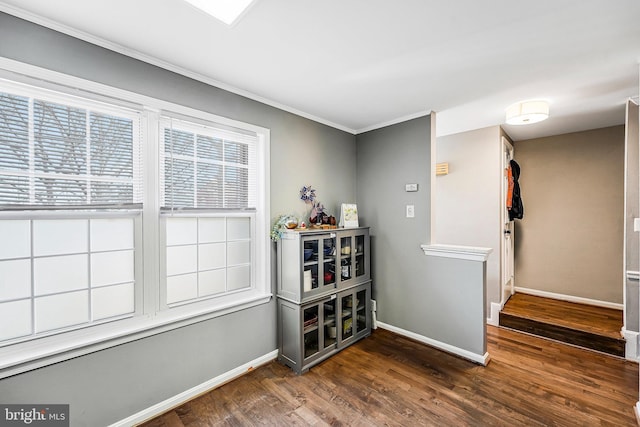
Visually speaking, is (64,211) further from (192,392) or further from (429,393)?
(429,393)

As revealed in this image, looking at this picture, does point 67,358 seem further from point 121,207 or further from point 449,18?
point 449,18

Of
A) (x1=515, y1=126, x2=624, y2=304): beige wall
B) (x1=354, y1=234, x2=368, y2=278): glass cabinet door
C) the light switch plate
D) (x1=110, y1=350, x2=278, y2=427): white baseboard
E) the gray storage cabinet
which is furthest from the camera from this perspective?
(x1=515, y1=126, x2=624, y2=304): beige wall

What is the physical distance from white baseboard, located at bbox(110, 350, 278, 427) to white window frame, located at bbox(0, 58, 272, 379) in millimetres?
→ 504

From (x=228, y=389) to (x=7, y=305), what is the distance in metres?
1.48

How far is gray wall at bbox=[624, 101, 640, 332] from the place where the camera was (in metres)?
2.54

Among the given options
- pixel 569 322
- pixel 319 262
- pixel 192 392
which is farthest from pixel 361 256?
pixel 569 322

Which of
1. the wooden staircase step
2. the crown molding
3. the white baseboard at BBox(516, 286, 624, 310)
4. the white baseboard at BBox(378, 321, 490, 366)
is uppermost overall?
the crown molding

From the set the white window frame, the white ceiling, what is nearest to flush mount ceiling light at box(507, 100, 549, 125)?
the white ceiling

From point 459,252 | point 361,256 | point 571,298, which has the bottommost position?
point 571,298

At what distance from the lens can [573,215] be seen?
377cm

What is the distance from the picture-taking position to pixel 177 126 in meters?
2.07

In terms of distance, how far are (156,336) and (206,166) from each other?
4.21 ft

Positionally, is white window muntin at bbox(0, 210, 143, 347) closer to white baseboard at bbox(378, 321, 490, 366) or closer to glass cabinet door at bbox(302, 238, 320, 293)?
glass cabinet door at bbox(302, 238, 320, 293)

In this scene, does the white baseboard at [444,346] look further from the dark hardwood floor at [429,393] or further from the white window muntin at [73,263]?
the white window muntin at [73,263]
